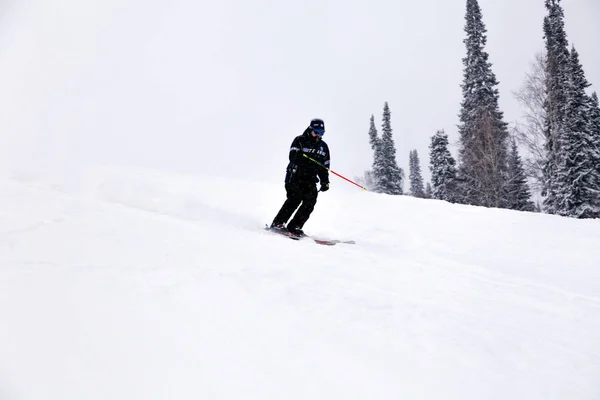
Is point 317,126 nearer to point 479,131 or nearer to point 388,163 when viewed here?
point 479,131

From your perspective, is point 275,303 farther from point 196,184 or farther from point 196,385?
point 196,184

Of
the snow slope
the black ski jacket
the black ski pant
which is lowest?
the snow slope

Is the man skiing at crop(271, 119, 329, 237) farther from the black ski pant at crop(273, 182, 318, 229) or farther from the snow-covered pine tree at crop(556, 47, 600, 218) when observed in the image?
the snow-covered pine tree at crop(556, 47, 600, 218)

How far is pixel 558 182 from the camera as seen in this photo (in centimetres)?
2252

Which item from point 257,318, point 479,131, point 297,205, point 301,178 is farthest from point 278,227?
point 479,131

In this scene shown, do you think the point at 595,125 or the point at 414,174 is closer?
the point at 595,125

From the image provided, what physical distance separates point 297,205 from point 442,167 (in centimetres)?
2764

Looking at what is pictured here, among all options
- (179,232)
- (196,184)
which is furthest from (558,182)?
(179,232)

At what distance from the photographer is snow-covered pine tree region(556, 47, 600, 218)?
22.1 meters

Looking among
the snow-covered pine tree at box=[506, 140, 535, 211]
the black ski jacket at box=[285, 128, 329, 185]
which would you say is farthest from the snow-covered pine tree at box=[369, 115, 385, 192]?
the black ski jacket at box=[285, 128, 329, 185]

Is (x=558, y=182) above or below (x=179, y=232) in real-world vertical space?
above

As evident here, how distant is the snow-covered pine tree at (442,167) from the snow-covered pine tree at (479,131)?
153 centimetres

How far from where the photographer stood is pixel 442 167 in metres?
31.8

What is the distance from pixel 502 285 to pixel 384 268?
1446 mm
